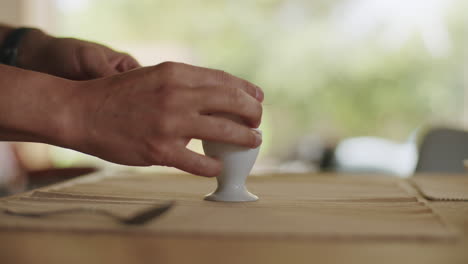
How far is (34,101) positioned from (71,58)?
0.37m

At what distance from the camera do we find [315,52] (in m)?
6.11

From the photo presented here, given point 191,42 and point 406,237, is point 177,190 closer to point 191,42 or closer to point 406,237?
point 406,237

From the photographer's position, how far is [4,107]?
60cm

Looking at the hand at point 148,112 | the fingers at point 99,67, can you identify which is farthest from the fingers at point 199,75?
the fingers at point 99,67

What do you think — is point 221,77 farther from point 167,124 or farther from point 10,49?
point 10,49

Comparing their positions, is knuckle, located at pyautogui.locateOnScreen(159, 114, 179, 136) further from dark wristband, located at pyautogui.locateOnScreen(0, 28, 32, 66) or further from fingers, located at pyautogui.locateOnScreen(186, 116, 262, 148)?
dark wristband, located at pyautogui.locateOnScreen(0, 28, 32, 66)

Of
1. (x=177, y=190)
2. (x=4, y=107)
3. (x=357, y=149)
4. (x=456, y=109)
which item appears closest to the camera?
(x=4, y=107)

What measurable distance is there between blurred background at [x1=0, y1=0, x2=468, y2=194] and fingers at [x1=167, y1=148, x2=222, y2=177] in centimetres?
517

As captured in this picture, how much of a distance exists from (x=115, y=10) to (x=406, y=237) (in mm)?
5933

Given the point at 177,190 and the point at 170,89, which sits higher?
the point at 170,89

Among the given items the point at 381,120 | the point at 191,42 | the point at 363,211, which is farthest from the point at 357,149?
the point at 363,211

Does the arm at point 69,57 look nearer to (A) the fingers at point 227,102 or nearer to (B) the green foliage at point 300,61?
(A) the fingers at point 227,102

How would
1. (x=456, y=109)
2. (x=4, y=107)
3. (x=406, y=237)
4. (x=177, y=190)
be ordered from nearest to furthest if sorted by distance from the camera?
(x=406, y=237) < (x=4, y=107) < (x=177, y=190) < (x=456, y=109)

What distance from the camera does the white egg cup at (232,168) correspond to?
2.28ft
